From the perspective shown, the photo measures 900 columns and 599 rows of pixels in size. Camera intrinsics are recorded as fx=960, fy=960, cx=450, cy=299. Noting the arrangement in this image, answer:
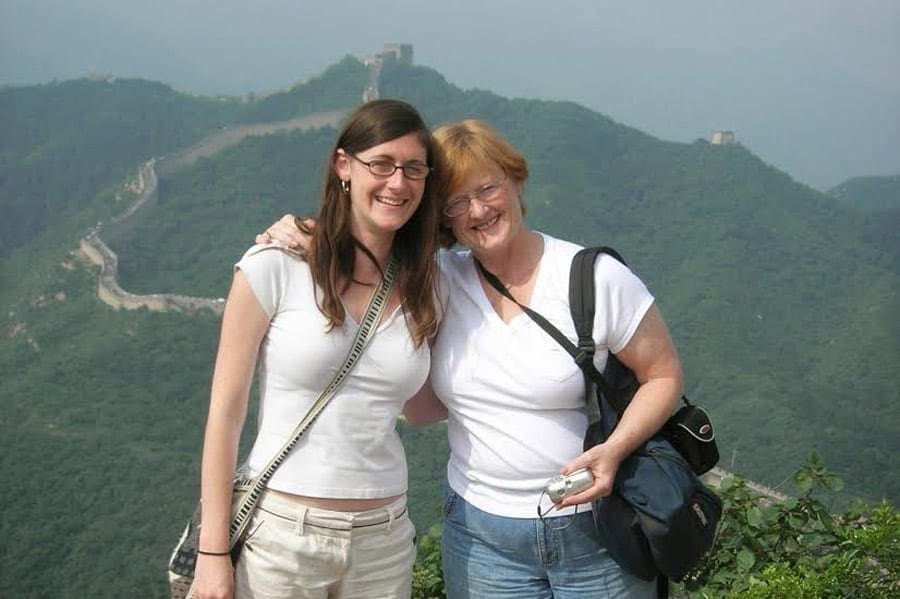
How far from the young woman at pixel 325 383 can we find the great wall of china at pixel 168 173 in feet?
89.8

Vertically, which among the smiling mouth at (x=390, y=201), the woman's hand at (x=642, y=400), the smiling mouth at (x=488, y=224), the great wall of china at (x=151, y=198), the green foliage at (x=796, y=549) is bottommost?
the great wall of china at (x=151, y=198)

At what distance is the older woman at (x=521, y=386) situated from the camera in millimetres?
2549

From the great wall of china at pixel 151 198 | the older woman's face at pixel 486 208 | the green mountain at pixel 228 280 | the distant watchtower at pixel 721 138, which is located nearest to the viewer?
the older woman's face at pixel 486 208

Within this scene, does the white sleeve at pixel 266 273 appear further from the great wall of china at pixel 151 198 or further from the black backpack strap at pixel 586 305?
the great wall of china at pixel 151 198

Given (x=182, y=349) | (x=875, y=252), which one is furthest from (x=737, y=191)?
(x=182, y=349)

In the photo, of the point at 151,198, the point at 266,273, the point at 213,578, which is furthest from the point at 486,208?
the point at 151,198

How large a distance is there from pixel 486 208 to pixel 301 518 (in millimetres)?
958

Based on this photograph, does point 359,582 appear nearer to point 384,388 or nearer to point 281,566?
point 281,566

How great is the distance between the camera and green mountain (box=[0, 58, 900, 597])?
20.2m

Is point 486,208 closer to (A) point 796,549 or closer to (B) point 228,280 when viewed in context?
(A) point 796,549

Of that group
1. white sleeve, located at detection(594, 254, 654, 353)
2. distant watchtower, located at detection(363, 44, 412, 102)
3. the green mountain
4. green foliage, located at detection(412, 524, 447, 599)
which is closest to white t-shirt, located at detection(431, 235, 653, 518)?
white sleeve, located at detection(594, 254, 654, 353)

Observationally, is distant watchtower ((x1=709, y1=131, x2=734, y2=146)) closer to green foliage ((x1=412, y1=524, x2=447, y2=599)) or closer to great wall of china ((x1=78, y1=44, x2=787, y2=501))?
great wall of china ((x1=78, y1=44, x2=787, y2=501))

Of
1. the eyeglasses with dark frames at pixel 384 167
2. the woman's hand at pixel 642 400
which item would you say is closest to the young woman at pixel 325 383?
the eyeglasses with dark frames at pixel 384 167

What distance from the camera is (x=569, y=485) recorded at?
8.05 feet
